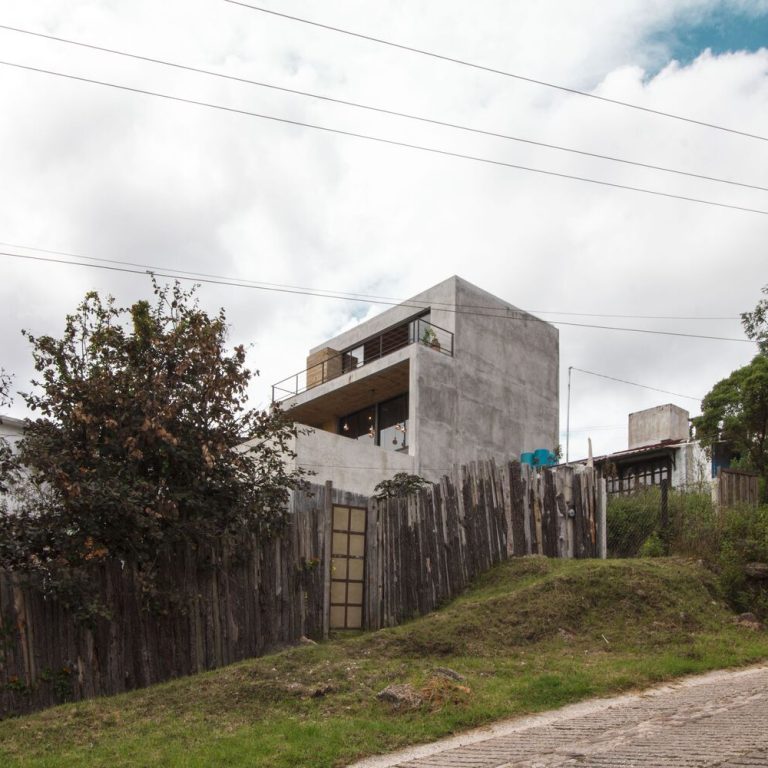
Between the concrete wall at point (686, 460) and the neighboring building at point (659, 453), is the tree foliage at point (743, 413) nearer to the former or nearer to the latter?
the neighboring building at point (659, 453)

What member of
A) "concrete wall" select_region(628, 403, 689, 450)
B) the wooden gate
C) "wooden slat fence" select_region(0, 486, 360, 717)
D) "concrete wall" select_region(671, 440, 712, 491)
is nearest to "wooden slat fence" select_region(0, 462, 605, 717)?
"wooden slat fence" select_region(0, 486, 360, 717)

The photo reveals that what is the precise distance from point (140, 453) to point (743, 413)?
55.8ft

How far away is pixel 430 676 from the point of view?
31.2 feet

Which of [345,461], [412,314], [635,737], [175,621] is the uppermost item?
[412,314]

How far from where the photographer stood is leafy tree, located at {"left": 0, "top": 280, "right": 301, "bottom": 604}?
10.8 meters

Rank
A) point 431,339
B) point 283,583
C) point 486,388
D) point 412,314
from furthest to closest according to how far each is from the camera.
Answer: point 412,314 → point 486,388 → point 431,339 → point 283,583

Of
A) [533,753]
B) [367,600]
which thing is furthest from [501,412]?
[533,753]

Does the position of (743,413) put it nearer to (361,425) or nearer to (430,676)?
(361,425)

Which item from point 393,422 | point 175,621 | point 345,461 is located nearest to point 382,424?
point 393,422

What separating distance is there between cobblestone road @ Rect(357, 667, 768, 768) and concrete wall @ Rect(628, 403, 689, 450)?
2801 cm

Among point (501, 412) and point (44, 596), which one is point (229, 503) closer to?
point (44, 596)

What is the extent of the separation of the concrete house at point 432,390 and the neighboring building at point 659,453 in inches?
141

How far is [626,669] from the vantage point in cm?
1011

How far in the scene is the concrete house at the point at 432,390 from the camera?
25117 millimetres
